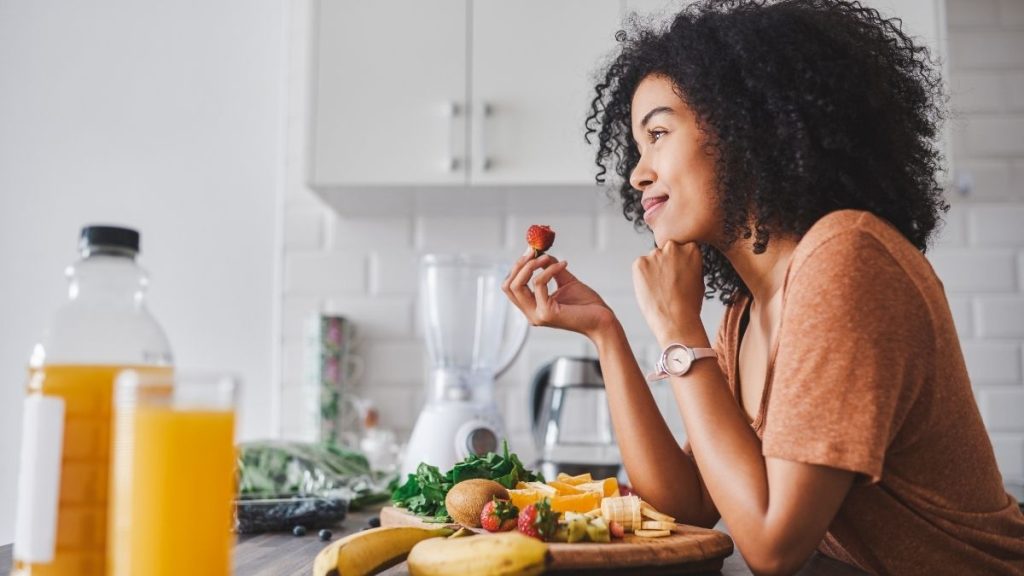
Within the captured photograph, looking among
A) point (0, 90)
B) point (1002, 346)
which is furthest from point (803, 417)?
point (0, 90)

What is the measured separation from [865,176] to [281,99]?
1.79 m

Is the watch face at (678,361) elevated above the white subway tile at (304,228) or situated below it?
below

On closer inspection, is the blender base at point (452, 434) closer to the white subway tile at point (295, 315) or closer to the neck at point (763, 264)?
the neck at point (763, 264)

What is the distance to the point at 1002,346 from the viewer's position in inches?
93.4

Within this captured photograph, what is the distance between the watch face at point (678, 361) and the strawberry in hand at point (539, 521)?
10.2 inches

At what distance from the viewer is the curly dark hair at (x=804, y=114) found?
111 cm

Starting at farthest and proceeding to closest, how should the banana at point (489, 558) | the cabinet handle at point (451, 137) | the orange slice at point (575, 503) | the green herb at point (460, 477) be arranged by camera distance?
1. the cabinet handle at point (451, 137)
2. the green herb at point (460, 477)
3. the orange slice at point (575, 503)
4. the banana at point (489, 558)

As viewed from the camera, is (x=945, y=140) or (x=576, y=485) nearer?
(x=576, y=485)

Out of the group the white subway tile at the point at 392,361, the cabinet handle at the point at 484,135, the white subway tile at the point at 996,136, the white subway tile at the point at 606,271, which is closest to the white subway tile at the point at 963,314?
the white subway tile at the point at 996,136

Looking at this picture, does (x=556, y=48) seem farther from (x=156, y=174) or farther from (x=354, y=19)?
(x=156, y=174)

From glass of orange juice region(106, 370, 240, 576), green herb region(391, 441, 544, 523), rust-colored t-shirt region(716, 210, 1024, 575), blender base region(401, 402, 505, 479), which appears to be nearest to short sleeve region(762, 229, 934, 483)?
rust-colored t-shirt region(716, 210, 1024, 575)

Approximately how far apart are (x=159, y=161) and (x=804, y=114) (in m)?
1.91

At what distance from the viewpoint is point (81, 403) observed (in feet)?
2.00

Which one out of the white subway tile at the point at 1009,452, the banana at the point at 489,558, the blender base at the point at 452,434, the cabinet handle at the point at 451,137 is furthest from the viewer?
the white subway tile at the point at 1009,452
